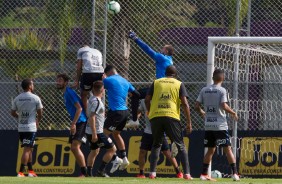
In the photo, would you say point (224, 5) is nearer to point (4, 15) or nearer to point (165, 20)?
point (165, 20)

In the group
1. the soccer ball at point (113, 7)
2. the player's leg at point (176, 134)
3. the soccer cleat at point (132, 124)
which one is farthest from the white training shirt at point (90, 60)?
the player's leg at point (176, 134)

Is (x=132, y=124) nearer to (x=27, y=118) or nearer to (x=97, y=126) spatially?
(x=97, y=126)

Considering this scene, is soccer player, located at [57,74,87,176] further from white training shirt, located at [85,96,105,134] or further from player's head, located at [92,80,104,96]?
player's head, located at [92,80,104,96]

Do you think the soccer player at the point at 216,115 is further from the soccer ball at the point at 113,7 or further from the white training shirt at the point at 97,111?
the soccer ball at the point at 113,7

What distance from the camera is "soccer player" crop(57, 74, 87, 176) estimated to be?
18.9m

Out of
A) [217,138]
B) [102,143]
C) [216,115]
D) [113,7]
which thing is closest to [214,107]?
[216,115]

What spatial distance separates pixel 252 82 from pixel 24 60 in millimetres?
6084

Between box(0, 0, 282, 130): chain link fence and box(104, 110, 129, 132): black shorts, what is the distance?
7.93ft

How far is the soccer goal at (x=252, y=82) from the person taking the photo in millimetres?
21156

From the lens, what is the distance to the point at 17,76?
82.2 feet

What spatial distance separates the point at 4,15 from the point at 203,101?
817cm

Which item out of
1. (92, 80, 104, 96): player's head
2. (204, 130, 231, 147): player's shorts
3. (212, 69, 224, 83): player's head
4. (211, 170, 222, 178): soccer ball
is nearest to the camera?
(212, 69, 224, 83): player's head

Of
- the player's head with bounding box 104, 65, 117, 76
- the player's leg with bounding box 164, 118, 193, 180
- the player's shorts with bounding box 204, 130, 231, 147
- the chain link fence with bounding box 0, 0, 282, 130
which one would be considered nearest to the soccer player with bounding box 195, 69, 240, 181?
the player's shorts with bounding box 204, 130, 231, 147

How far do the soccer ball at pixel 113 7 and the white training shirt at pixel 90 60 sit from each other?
5.64 feet
